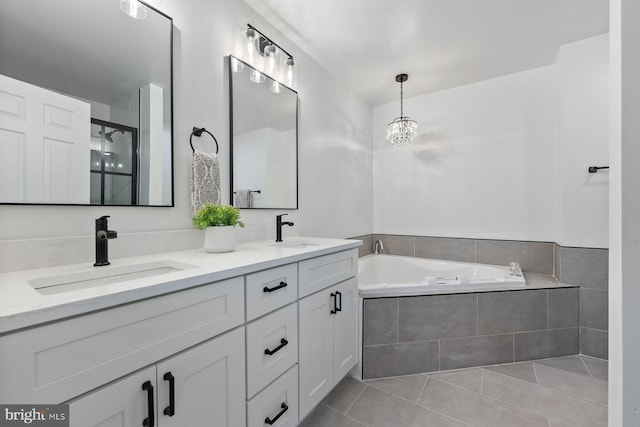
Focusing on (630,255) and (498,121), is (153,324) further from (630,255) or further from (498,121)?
(498,121)

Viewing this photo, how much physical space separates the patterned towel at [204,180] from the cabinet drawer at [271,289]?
1.98ft

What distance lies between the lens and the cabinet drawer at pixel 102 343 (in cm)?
57

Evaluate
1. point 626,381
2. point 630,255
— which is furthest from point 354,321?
point 630,255

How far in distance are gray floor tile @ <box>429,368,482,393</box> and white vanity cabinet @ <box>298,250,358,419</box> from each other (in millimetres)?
642

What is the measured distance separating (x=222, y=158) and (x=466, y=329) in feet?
6.75

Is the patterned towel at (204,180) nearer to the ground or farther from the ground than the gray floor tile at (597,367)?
farther from the ground

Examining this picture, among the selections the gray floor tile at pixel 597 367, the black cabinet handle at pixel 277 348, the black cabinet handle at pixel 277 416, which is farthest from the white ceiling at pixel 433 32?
the gray floor tile at pixel 597 367

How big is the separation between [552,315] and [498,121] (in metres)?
1.75

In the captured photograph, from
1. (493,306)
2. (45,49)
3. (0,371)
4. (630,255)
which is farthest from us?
(493,306)

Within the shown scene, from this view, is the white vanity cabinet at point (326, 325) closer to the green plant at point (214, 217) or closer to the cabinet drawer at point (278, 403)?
the cabinet drawer at point (278, 403)

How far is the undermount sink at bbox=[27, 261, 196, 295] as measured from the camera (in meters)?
0.89

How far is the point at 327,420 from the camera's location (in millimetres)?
1541

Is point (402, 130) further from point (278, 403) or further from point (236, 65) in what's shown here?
point (278, 403)

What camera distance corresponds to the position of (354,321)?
1.87 m
